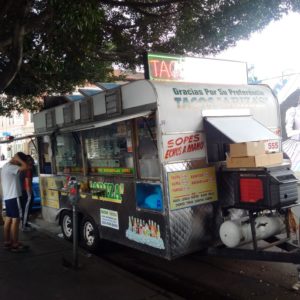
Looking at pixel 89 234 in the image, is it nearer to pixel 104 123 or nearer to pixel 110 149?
pixel 110 149

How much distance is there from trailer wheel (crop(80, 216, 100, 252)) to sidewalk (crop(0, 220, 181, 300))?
0.33 metres

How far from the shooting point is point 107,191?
6383mm

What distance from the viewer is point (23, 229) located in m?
8.71

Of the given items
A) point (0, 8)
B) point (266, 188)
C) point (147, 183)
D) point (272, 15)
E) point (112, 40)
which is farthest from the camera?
point (112, 40)

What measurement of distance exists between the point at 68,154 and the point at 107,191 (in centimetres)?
167

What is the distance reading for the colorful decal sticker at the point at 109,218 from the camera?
20.4 ft

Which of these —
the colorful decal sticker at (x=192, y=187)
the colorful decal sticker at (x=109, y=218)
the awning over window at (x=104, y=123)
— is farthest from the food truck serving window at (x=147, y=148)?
the colorful decal sticker at (x=109, y=218)

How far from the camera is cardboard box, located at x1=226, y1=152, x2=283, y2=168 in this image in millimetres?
4941

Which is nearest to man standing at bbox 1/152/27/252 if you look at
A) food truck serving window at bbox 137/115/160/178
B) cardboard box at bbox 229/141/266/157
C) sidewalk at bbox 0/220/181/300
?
sidewalk at bbox 0/220/181/300

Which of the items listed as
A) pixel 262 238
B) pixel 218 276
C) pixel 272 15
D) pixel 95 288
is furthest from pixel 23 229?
pixel 272 15

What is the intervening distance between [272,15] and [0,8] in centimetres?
458

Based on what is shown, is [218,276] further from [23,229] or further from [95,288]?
[23,229]

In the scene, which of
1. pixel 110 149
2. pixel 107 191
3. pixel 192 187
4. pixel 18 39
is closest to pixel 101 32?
pixel 18 39

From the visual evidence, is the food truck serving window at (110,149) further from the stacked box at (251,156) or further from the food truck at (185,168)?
the stacked box at (251,156)
